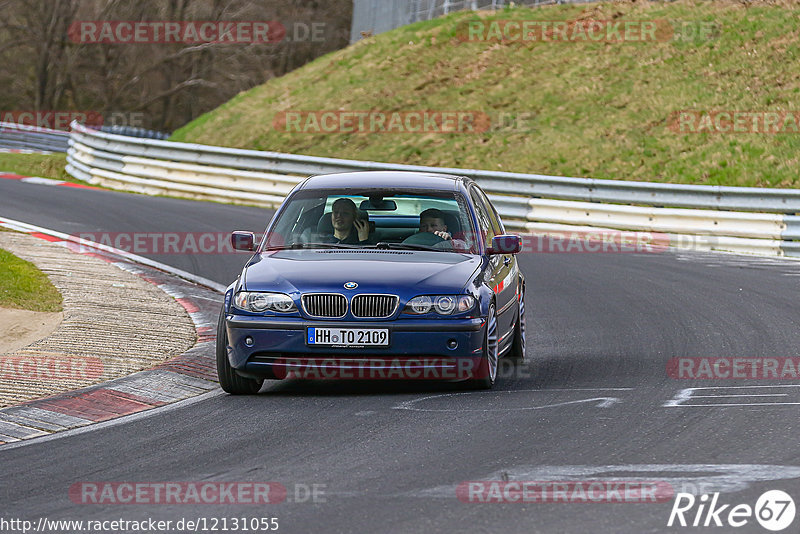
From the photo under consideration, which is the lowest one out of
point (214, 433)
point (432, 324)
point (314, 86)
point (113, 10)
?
point (214, 433)

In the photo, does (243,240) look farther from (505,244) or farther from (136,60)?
(136,60)

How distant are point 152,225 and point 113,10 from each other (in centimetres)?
3913

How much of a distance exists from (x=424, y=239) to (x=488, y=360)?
1.24m

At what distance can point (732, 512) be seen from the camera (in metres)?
5.21

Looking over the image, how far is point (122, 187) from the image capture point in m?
26.5

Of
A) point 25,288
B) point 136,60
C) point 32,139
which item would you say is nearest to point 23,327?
point 25,288

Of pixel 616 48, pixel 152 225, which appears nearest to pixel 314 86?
pixel 616 48

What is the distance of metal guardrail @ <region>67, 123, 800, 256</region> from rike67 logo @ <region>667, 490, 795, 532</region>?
1329cm

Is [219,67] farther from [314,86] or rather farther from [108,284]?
[108,284]

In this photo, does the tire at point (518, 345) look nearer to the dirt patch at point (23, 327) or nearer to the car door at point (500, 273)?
the car door at point (500, 273)

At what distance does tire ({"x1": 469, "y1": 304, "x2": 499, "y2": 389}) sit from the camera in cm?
831

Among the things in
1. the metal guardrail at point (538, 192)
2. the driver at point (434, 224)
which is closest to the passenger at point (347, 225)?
the driver at point (434, 224)

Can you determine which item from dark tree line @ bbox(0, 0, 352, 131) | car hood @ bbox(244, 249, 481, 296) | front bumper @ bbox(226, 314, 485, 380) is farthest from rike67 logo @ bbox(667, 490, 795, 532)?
dark tree line @ bbox(0, 0, 352, 131)

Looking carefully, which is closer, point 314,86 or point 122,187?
point 122,187
